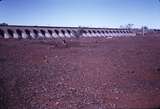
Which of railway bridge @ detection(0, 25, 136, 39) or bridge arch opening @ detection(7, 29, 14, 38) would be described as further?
bridge arch opening @ detection(7, 29, 14, 38)

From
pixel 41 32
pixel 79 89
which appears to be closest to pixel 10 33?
pixel 41 32

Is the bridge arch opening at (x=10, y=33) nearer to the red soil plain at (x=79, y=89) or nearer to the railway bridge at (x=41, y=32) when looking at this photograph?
the railway bridge at (x=41, y=32)

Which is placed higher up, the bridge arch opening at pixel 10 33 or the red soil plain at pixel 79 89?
the bridge arch opening at pixel 10 33

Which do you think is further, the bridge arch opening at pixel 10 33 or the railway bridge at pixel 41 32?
the bridge arch opening at pixel 10 33

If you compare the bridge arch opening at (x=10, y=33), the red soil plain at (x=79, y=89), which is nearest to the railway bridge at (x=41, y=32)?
the bridge arch opening at (x=10, y=33)

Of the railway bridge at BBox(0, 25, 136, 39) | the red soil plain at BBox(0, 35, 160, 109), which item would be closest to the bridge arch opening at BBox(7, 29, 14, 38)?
the railway bridge at BBox(0, 25, 136, 39)

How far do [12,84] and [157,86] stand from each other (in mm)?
7646

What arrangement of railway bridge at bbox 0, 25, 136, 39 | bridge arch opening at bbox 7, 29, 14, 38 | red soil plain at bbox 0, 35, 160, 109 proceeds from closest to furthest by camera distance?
1. red soil plain at bbox 0, 35, 160, 109
2. railway bridge at bbox 0, 25, 136, 39
3. bridge arch opening at bbox 7, 29, 14, 38

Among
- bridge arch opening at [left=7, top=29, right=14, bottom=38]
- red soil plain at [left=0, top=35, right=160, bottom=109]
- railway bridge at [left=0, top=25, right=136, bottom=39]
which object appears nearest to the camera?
red soil plain at [left=0, top=35, right=160, bottom=109]

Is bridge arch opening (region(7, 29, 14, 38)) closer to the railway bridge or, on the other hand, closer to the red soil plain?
the railway bridge

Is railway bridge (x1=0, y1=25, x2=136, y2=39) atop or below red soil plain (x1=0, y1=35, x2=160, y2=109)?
atop

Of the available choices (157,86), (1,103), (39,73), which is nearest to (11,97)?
(1,103)

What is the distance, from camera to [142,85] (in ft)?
37.6

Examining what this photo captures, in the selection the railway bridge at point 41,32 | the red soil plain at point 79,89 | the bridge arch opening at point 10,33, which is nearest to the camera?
the red soil plain at point 79,89
